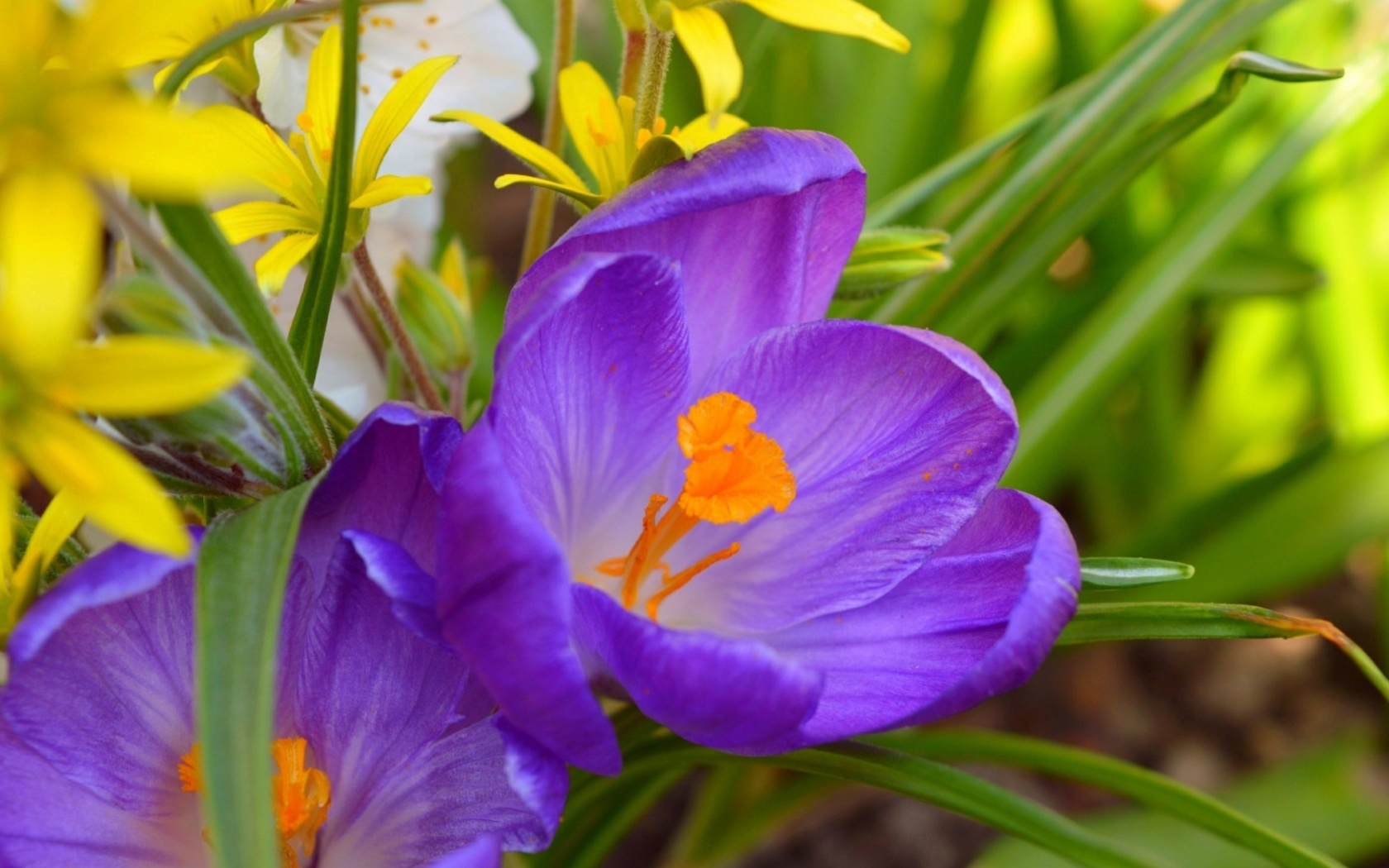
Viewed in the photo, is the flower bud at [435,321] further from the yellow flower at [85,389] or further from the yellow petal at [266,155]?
the yellow flower at [85,389]

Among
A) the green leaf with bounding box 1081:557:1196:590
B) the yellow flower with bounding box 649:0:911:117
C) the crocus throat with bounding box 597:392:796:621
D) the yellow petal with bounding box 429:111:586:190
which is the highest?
the yellow flower with bounding box 649:0:911:117

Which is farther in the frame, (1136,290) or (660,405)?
(1136,290)

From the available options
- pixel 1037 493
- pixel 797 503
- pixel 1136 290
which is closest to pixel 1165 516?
pixel 1037 493

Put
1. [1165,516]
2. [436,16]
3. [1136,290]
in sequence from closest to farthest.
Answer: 1. [436,16]
2. [1136,290]
3. [1165,516]

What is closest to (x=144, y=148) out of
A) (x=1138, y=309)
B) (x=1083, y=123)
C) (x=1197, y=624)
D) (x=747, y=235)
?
(x=747, y=235)

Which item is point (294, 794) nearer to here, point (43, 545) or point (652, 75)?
point (43, 545)

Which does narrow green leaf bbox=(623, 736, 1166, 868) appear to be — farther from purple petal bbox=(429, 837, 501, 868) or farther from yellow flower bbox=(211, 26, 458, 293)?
yellow flower bbox=(211, 26, 458, 293)

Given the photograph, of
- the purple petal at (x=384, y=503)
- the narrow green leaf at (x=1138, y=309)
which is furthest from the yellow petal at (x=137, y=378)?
the narrow green leaf at (x=1138, y=309)

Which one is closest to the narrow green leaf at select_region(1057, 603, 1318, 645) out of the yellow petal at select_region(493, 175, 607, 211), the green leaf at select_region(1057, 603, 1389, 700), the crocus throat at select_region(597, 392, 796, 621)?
the green leaf at select_region(1057, 603, 1389, 700)

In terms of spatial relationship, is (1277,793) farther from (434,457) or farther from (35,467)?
(35,467)
